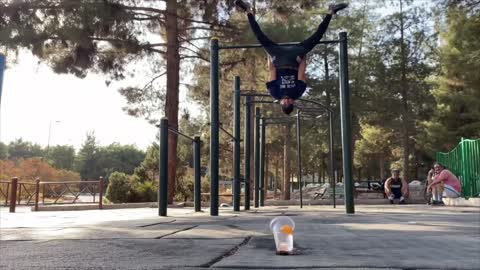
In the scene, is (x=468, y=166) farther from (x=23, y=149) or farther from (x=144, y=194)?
(x=23, y=149)

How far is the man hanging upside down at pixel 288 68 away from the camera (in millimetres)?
6617

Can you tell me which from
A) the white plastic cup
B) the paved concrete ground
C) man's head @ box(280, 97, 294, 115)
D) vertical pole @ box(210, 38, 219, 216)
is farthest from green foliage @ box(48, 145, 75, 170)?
the white plastic cup

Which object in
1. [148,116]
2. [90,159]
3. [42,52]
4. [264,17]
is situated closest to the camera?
[42,52]

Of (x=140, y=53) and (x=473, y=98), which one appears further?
Result: (x=473, y=98)

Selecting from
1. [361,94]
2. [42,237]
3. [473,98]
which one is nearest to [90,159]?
[361,94]

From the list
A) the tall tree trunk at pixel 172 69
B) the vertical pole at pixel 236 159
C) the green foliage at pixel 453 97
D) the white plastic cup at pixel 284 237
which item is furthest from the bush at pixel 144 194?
the white plastic cup at pixel 284 237

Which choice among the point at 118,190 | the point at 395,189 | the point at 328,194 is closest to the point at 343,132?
the point at 395,189

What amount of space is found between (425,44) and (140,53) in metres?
16.0

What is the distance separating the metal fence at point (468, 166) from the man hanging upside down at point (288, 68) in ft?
23.7

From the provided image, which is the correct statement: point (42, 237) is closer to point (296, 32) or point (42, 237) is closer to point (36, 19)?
point (36, 19)

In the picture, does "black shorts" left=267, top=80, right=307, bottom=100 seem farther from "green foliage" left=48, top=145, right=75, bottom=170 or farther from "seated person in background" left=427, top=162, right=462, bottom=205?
"green foliage" left=48, top=145, right=75, bottom=170

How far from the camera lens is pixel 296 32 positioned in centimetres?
1577

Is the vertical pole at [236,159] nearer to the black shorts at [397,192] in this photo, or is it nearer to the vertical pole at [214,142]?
the vertical pole at [214,142]

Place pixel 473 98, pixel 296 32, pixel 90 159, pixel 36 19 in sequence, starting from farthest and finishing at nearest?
pixel 90 159, pixel 473 98, pixel 296 32, pixel 36 19
